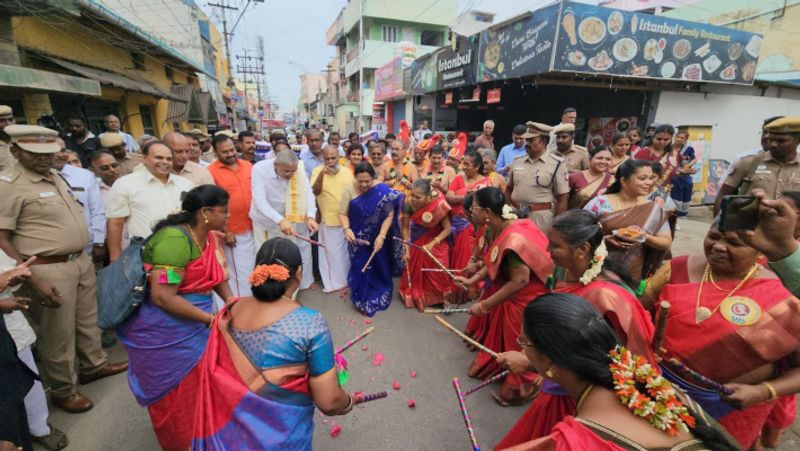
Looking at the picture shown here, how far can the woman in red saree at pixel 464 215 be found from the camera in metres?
4.39

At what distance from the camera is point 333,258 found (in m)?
4.78

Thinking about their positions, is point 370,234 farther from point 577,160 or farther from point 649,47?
point 649,47

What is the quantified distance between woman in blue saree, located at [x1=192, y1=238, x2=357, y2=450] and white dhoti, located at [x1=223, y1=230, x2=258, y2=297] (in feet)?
9.01

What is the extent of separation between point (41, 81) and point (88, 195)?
9.67 feet

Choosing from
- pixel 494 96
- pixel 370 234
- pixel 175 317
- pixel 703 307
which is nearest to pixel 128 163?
pixel 370 234

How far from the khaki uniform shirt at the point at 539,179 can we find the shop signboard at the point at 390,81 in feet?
42.0

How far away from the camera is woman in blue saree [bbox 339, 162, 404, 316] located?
4246mm

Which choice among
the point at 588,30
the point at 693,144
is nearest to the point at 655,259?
the point at 588,30

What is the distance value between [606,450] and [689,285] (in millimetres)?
1137

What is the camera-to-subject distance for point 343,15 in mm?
29969

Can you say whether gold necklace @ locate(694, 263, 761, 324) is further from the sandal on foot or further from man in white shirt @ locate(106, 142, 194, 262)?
the sandal on foot

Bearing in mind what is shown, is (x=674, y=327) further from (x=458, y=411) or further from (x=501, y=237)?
(x=458, y=411)

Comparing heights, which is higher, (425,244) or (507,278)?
(507,278)

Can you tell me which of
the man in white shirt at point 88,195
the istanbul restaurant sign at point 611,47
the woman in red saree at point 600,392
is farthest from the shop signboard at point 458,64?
the woman in red saree at point 600,392
